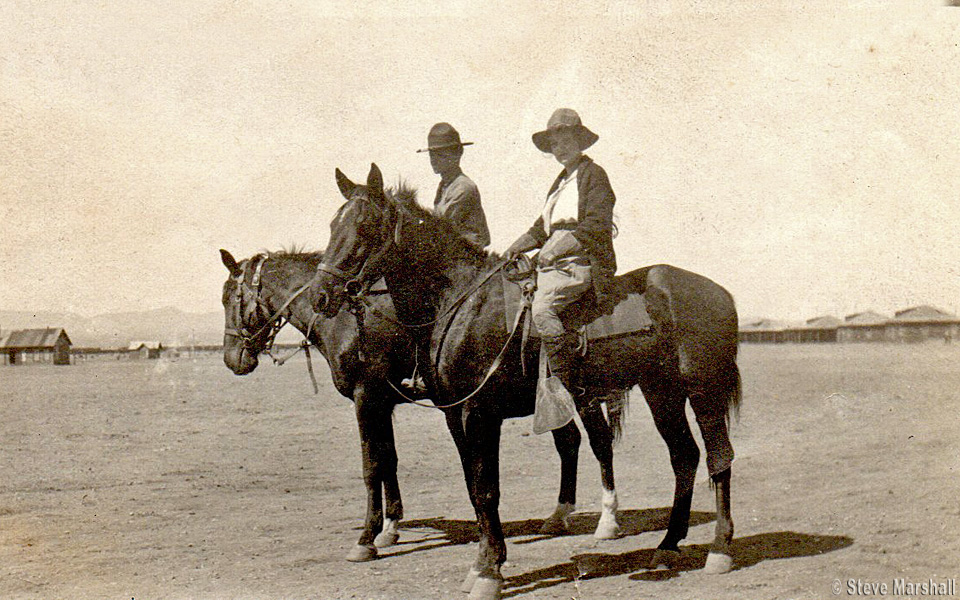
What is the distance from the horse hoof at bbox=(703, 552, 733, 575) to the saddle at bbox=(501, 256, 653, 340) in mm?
1794

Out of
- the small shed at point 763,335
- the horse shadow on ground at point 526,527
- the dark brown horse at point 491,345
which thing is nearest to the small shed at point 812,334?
the small shed at point 763,335

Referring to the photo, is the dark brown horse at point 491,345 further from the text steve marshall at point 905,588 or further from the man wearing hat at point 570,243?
the text steve marshall at point 905,588

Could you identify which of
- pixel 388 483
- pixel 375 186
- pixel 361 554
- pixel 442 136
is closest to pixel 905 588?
pixel 361 554

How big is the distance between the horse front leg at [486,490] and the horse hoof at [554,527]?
1.85 m

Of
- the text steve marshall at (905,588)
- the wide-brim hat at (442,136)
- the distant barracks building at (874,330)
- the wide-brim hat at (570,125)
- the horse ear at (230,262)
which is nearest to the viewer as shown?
the text steve marshall at (905,588)

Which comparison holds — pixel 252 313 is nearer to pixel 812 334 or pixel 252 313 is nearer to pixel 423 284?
pixel 423 284

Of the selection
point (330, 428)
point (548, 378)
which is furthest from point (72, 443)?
point (548, 378)

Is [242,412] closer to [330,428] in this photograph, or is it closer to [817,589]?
[330,428]

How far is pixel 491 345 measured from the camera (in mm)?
5793

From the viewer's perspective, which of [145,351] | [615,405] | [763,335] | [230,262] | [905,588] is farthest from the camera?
[763,335]

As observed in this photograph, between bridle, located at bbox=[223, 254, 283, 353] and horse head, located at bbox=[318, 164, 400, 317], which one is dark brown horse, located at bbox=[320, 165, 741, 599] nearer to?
horse head, located at bbox=[318, 164, 400, 317]

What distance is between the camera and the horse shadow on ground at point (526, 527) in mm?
7324

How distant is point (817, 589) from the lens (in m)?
5.24

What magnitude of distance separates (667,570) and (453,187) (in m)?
4.07
